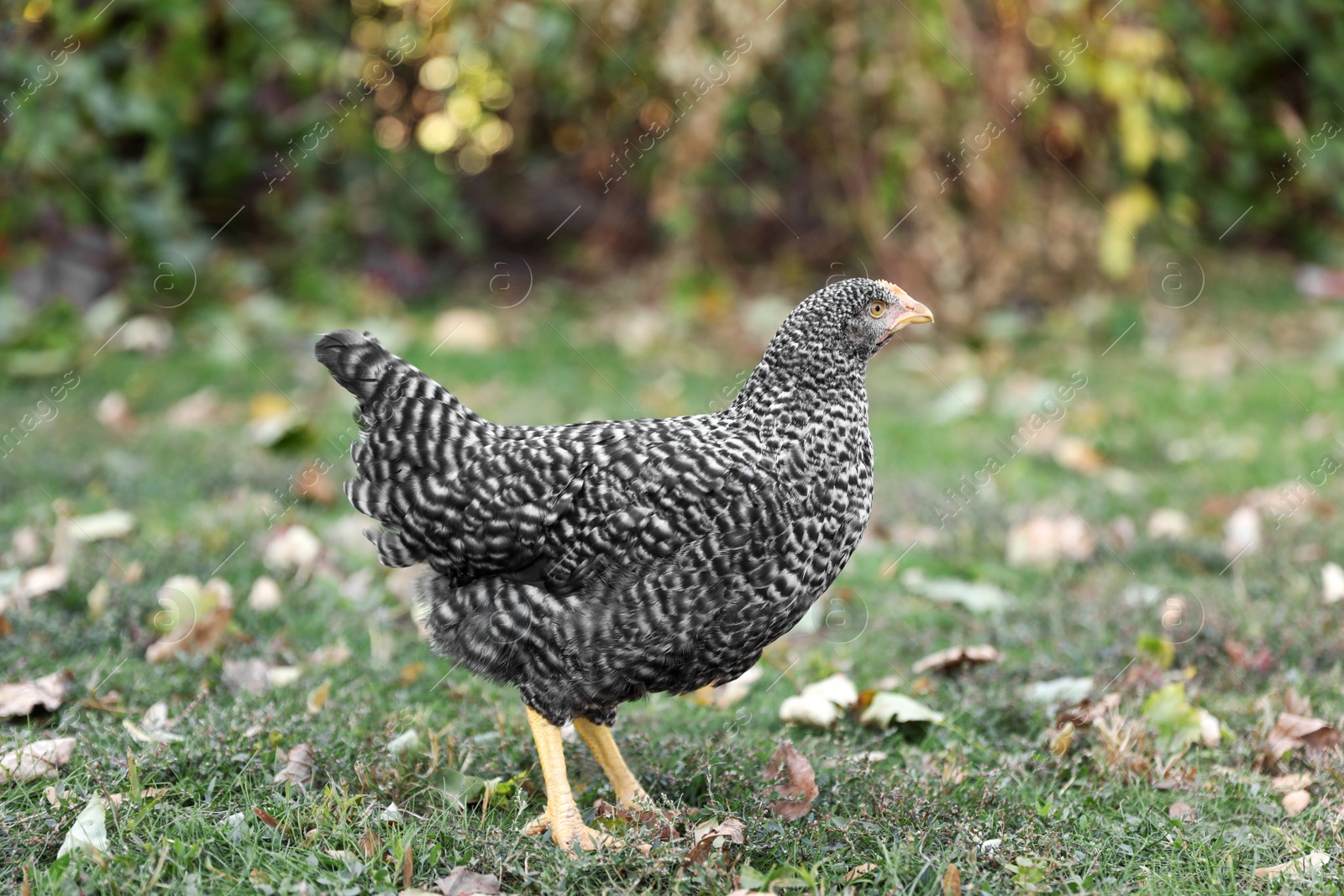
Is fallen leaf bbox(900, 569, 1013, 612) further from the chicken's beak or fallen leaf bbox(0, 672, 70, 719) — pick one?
fallen leaf bbox(0, 672, 70, 719)

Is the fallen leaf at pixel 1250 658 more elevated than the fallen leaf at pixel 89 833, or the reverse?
the fallen leaf at pixel 1250 658

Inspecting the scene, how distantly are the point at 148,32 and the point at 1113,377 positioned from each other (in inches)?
239

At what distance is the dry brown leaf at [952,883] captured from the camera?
2.44 m

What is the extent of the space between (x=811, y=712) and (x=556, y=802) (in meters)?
0.85

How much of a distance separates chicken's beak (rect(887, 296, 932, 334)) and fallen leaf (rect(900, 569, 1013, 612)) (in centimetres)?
152

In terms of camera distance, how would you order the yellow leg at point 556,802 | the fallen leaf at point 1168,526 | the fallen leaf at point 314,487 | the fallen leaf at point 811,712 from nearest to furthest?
the yellow leg at point 556,802, the fallen leaf at point 811,712, the fallen leaf at point 1168,526, the fallen leaf at point 314,487

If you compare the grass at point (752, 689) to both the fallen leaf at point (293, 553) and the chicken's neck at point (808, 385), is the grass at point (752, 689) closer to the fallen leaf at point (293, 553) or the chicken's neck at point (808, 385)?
the fallen leaf at point (293, 553)

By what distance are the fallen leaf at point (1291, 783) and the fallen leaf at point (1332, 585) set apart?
1.21 metres

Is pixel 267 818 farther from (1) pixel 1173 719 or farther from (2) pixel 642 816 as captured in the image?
(1) pixel 1173 719

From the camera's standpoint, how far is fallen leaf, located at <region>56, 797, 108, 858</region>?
2.50m

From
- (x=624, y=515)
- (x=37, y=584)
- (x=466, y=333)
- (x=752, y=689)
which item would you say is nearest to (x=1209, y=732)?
(x=752, y=689)

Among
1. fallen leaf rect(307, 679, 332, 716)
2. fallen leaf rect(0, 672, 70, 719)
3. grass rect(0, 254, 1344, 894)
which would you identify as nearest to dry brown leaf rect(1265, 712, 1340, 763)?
grass rect(0, 254, 1344, 894)

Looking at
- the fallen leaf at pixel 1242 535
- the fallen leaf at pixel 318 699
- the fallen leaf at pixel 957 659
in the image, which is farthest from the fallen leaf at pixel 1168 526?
the fallen leaf at pixel 318 699

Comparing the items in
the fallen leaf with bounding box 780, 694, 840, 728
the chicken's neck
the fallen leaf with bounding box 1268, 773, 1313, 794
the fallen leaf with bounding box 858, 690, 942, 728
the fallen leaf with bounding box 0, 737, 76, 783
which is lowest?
the fallen leaf with bounding box 1268, 773, 1313, 794
